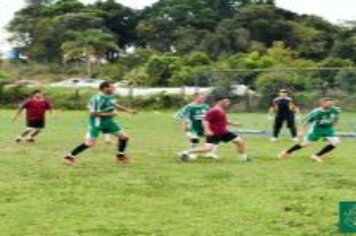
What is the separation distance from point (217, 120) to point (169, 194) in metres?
5.82

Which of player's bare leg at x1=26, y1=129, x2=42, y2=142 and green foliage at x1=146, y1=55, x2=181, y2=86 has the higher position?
green foliage at x1=146, y1=55, x2=181, y2=86

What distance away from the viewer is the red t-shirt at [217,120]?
17891 mm

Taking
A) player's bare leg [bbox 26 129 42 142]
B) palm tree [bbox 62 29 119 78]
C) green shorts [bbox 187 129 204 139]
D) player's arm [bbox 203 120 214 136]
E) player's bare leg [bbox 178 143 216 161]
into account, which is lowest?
player's bare leg [bbox 26 129 42 142]

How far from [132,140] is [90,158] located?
21.6 feet

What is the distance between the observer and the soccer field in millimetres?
9672

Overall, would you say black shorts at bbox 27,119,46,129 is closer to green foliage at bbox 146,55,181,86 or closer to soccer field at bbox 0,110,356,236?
soccer field at bbox 0,110,356,236

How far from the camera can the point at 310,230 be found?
9.44m

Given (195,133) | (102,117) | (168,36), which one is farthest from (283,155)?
(168,36)

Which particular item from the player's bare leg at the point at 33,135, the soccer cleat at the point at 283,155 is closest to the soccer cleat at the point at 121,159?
the soccer cleat at the point at 283,155

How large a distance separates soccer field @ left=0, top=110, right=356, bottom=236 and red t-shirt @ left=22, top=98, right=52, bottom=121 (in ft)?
12.3

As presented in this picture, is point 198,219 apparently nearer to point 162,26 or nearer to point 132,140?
point 132,140

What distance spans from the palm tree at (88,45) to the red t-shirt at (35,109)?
58.0m

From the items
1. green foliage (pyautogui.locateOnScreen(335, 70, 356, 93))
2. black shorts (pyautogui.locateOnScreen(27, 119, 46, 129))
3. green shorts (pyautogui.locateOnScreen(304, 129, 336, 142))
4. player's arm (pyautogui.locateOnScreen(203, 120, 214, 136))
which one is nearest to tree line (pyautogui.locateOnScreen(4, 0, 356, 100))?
green foliage (pyautogui.locateOnScreen(335, 70, 356, 93))

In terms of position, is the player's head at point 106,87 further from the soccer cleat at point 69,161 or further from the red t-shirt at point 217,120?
the red t-shirt at point 217,120
